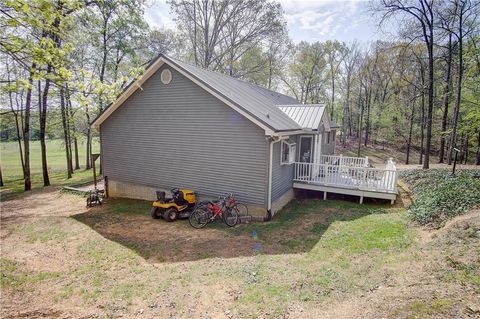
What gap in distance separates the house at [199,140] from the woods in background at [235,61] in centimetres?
202

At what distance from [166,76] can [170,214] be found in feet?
18.4

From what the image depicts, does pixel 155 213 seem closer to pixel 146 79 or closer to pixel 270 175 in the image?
pixel 270 175

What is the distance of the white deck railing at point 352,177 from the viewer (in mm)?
10508

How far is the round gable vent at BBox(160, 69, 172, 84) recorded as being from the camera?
10.6 meters

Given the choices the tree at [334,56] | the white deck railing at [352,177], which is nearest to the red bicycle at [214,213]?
the white deck railing at [352,177]

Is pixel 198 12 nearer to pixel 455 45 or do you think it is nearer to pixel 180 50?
pixel 180 50

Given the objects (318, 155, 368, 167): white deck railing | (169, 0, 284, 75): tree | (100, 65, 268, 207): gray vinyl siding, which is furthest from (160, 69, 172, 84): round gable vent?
(169, 0, 284, 75): tree

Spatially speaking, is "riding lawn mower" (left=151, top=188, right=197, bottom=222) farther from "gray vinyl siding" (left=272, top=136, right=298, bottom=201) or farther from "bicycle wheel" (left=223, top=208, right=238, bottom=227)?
"gray vinyl siding" (left=272, top=136, right=298, bottom=201)

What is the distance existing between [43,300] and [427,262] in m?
7.55

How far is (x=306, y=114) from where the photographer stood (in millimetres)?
12984

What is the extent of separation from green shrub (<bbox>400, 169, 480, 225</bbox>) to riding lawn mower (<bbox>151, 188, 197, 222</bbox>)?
771 cm

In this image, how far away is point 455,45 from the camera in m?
14.8

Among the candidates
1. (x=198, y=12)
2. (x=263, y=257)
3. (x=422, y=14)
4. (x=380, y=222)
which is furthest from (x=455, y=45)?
(x=198, y=12)

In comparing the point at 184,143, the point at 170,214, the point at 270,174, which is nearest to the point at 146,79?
the point at 184,143
